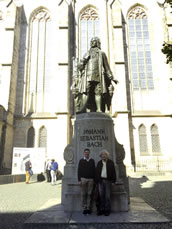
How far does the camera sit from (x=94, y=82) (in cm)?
539

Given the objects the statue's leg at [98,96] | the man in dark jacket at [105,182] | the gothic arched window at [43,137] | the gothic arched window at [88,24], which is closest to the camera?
the man in dark jacket at [105,182]

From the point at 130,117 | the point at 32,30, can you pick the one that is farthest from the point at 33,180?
the point at 32,30

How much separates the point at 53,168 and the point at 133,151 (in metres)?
8.62

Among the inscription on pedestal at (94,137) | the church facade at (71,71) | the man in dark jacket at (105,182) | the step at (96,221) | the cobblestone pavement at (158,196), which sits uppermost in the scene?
the church facade at (71,71)

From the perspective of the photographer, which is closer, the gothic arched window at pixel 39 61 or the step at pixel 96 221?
the step at pixel 96 221

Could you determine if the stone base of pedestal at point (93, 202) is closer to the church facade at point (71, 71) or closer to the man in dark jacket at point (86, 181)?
the man in dark jacket at point (86, 181)

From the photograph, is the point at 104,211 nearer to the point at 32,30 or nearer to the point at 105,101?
the point at 105,101

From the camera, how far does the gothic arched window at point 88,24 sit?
20453 mm

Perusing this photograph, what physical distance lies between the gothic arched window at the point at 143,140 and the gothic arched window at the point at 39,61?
9619mm

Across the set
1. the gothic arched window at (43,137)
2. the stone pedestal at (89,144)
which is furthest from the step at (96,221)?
the gothic arched window at (43,137)

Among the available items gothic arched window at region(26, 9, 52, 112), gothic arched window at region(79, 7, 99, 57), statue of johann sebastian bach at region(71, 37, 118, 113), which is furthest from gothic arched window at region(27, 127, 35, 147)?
statue of johann sebastian bach at region(71, 37, 118, 113)

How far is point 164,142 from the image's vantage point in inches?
683

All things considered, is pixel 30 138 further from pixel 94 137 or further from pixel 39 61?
pixel 94 137

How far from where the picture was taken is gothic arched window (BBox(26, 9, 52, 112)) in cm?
1894
